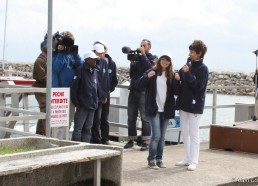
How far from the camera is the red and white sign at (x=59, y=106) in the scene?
8758mm

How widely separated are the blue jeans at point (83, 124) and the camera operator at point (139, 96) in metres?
1.31

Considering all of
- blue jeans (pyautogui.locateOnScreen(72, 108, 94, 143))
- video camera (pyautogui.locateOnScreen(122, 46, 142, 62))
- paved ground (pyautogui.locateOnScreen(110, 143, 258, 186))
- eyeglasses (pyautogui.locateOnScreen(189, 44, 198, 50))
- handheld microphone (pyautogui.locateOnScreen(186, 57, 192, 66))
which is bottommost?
paved ground (pyautogui.locateOnScreen(110, 143, 258, 186))

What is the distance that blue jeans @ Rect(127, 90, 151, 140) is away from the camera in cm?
1090

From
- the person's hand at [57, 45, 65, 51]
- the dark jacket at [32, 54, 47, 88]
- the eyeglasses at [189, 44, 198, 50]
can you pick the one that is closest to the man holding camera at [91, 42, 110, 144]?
the person's hand at [57, 45, 65, 51]

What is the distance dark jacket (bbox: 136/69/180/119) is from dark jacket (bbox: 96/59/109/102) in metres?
1.07

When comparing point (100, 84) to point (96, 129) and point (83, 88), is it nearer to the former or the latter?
point (83, 88)

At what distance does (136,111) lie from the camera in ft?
36.3

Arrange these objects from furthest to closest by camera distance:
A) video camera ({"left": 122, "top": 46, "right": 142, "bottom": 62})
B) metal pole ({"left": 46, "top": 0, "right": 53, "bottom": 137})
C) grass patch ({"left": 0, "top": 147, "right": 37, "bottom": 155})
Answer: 1. video camera ({"left": 122, "top": 46, "right": 142, "bottom": 62})
2. metal pole ({"left": 46, "top": 0, "right": 53, "bottom": 137})
3. grass patch ({"left": 0, "top": 147, "right": 37, "bottom": 155})

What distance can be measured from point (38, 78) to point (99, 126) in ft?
4.21

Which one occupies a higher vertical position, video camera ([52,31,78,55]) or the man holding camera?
video camera ([52,31,78,55])

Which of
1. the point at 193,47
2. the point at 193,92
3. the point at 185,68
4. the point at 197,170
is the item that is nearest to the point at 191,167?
the point at 197,170

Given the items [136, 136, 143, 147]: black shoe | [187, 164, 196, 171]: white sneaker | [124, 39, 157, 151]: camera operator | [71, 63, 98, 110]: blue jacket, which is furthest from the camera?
[136, 136, 143, 147]: black shoe

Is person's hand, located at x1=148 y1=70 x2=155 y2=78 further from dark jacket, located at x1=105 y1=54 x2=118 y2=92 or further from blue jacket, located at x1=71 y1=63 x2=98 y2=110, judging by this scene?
dark jacket, located at x1=105 y1=54 x2=118 y2=92

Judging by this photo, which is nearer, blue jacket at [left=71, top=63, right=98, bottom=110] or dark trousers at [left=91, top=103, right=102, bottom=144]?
blue jacket at [left=71, top=63, right=98, bottom=110]
